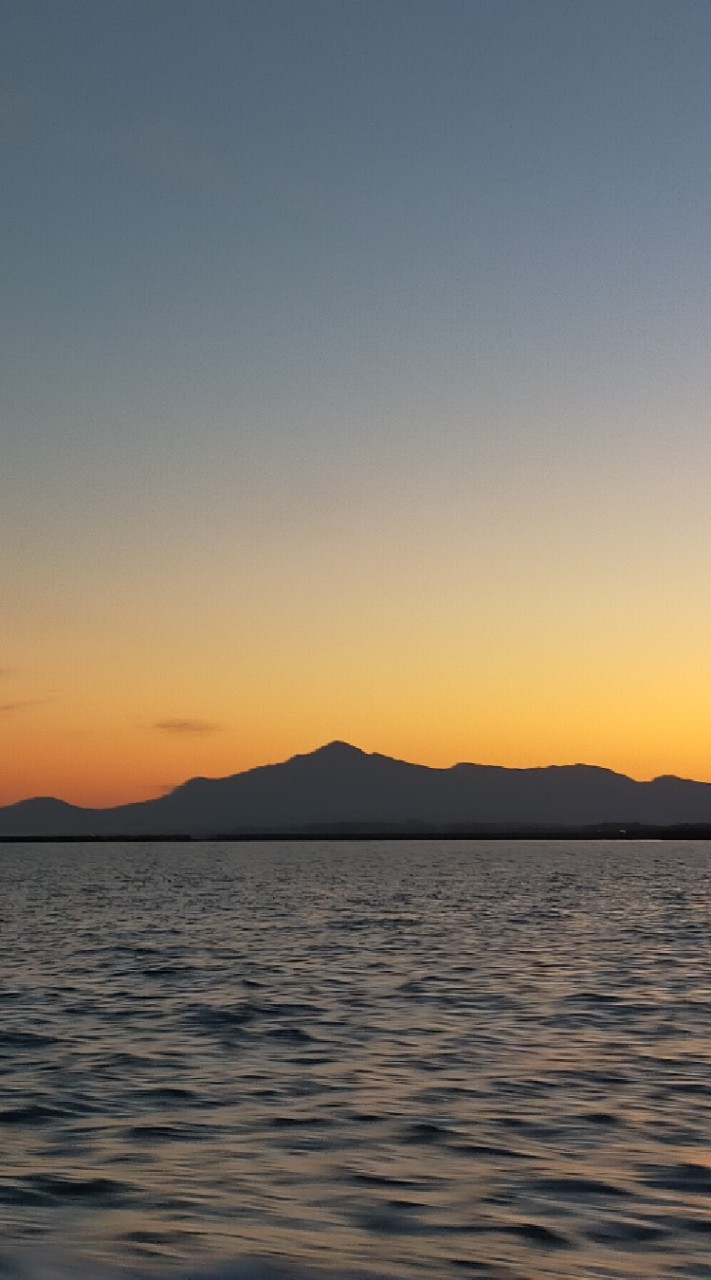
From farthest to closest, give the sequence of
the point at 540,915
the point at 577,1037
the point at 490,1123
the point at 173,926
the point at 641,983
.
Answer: the point at 540,915
the point at 173,926
the point at 641,983
the point at 577,1037
the point at 490,1123

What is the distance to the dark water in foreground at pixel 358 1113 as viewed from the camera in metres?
12.4

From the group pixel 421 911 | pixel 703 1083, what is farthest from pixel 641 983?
pixel 421 911

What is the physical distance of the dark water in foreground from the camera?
1241cm

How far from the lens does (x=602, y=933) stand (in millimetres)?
51469

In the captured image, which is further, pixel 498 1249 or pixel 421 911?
pixel 421 911

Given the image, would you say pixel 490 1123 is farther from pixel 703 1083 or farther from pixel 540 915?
pixel 540 915

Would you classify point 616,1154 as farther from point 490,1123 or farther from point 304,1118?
point 304,1118

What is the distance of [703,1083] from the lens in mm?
20125

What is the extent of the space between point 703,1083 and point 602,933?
32028 millimetres

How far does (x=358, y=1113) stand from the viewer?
18.2m

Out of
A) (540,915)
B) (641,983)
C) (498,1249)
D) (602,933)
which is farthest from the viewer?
(540,915)

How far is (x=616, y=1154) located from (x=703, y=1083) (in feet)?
16.3

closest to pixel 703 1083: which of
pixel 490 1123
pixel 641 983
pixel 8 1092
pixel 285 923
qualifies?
pixel 490 1123

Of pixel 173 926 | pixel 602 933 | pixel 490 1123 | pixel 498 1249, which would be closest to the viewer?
pixel 498 1249
